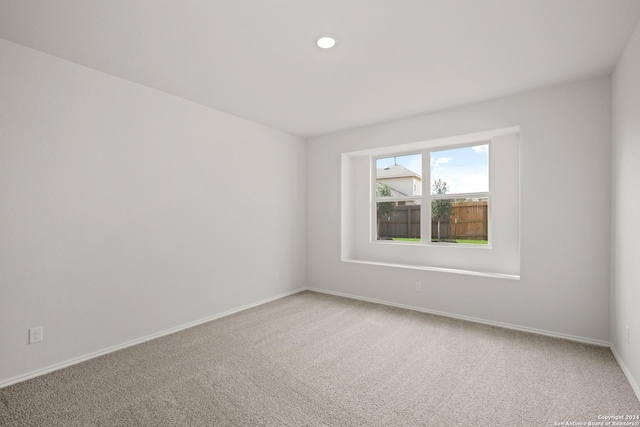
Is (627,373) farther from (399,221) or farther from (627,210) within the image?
(399,221)

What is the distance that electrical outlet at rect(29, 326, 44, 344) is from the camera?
7.80 ft

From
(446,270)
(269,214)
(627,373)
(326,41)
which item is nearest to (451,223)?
(446,270)

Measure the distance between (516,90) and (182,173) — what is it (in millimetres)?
3736

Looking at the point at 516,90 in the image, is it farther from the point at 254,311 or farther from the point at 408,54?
the point at 254,311

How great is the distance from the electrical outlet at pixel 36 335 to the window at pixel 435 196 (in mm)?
4065

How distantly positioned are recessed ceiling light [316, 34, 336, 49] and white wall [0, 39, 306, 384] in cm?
187

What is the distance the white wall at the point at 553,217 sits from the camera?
294 centimetres

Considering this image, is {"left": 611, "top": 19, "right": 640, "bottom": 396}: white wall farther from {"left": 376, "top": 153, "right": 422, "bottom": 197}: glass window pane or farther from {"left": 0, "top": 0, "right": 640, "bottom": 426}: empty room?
{"left": 376, "top": 153, "right": 422, "bottom": 197}: glass window pane

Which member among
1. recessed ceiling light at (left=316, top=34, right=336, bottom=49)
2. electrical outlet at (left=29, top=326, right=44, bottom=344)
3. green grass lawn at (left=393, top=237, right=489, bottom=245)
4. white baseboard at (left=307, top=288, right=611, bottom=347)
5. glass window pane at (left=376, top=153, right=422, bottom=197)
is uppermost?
recessed ceiling light at (left=316, top=34, right=336, bottom=49)

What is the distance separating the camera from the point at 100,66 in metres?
2.69

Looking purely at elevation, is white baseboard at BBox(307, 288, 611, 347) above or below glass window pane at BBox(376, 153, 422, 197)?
below

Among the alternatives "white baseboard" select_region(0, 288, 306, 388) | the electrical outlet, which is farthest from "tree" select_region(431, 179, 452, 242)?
the electrical outlet

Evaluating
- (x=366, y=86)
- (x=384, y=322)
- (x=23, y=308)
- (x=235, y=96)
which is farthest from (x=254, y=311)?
(x=366, y=86)

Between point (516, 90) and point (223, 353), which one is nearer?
point (223, 353)
